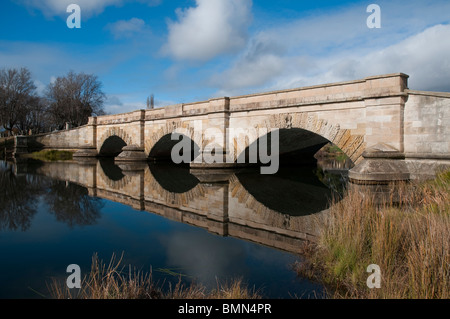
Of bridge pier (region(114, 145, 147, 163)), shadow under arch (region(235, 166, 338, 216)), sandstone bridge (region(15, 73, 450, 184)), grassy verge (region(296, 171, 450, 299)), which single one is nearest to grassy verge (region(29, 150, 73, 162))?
bridge pier (region(114, 145, 147, 163))

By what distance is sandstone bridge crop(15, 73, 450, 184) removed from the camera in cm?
887

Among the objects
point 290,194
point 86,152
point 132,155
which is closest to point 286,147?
point 290,194

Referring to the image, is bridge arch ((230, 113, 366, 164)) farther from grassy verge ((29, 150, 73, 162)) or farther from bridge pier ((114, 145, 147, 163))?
grassy verge ((29, 150, 73, 162))

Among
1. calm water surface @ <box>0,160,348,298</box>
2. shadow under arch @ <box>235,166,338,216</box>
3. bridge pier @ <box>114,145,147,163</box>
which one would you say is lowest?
calm water surface @ <box>0,160,348,298</box>

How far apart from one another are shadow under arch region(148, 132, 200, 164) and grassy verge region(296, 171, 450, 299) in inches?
630

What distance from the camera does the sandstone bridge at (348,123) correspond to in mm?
8867

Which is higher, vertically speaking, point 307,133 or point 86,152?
point 307,133

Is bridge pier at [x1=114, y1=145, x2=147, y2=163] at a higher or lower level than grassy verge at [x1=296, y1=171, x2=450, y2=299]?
higher

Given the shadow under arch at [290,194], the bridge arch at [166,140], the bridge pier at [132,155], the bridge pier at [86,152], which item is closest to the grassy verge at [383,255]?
the shadow under arch at [290,194]

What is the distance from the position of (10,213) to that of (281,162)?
14.9m

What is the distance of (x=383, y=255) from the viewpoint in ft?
11.1

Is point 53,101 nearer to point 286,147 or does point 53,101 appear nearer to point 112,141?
point 112,141

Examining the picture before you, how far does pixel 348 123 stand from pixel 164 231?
754cm

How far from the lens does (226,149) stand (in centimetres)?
1472
